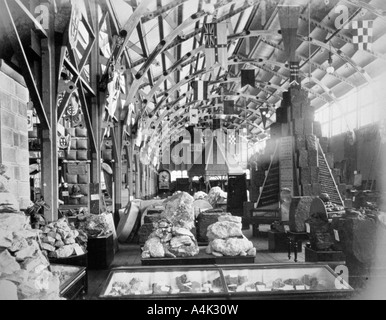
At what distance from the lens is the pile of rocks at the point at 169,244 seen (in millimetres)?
3490

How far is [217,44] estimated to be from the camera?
580 centimetres

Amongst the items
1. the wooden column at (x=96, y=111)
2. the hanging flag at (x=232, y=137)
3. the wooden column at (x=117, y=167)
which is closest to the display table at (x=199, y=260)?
the wooden column at (x=96, y=111)

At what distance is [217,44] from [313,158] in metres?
2.49

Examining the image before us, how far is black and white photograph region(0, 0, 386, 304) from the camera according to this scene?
6.70ft

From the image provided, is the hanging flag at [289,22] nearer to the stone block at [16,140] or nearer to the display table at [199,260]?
the display table at [199,260]

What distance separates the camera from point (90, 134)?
16.9ft

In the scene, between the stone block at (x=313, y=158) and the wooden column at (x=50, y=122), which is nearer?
the wooden column at (x=50, y=122)

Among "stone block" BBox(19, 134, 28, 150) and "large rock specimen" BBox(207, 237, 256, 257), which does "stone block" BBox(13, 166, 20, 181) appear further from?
"large rock specimen" BBox(207, 237, 256, 257)

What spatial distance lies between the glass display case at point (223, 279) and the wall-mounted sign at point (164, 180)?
1815 centimetres

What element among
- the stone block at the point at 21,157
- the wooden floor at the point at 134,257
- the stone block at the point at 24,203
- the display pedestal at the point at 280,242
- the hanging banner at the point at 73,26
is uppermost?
the hanging banner at the point at 73,26
